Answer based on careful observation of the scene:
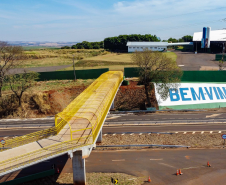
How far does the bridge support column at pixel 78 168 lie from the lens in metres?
17.8

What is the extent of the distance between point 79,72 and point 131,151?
32.7m

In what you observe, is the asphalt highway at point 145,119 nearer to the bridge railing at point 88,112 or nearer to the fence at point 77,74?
the bridge railing at point 88,112

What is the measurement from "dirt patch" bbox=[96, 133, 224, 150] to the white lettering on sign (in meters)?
14.2

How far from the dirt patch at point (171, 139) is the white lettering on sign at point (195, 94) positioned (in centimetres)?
1423

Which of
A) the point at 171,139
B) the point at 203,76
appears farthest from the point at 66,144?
the point at 203,76

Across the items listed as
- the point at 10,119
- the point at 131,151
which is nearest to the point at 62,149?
the point at 131,151

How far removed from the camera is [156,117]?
1470 inches

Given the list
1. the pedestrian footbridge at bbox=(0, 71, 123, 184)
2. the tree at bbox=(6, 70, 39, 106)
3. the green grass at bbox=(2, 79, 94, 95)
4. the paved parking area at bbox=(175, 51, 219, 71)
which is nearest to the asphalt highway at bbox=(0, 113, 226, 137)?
the tree at bbox=(6, 70, 39, 106)

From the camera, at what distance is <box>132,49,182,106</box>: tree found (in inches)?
1668

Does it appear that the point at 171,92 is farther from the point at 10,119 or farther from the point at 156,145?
the point at 10,119

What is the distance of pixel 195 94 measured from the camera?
4494cm

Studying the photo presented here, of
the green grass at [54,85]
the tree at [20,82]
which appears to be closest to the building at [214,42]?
the green grass at [54,85]

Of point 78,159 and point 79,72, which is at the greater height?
point 79,72

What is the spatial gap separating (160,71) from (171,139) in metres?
17.6
